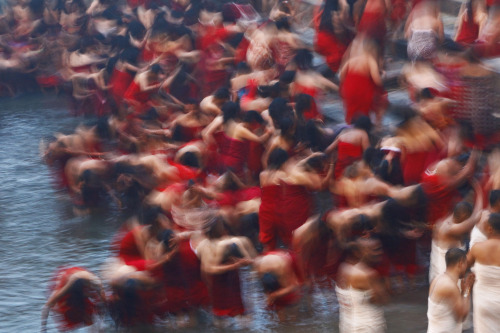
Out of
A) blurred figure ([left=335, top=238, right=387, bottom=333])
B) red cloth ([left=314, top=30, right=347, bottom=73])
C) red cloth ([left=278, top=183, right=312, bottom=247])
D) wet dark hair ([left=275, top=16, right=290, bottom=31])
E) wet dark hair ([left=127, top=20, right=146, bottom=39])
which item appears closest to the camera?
blurred figure ([left=335, top=238, right=387, bottom=333])

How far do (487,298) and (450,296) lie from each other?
343 mm

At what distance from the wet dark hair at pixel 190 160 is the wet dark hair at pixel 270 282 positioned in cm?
231

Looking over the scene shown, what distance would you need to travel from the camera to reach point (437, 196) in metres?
7.85

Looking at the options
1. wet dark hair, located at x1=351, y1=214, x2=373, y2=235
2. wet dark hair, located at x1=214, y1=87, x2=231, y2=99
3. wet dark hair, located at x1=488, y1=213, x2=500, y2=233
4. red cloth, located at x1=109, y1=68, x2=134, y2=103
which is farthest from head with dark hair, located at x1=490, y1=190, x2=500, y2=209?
red cloth, located at x1=109, y1=68, x2=134, y2=103

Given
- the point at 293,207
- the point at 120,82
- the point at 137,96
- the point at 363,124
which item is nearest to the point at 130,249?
the point at 293,207

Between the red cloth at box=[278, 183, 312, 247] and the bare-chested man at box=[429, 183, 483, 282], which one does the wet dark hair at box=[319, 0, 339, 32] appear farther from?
the bare-chested man at box=[429, 183, 483, 282]

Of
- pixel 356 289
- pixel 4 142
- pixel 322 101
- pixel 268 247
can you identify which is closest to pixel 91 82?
pixel 4 142

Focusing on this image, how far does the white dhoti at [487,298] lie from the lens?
6566 mm

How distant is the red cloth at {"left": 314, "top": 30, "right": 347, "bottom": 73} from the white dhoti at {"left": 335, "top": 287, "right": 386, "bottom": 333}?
4.86 m

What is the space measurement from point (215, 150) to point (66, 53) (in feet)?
19.9

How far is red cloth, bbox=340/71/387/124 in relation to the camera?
976cm

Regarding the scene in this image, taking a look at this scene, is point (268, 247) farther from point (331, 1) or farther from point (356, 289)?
point (331, 1)

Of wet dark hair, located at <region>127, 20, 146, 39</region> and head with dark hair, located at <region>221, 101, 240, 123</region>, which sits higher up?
wet dark hair, located at <region>127, 20, 146, 39</region>

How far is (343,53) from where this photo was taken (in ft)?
37.3
